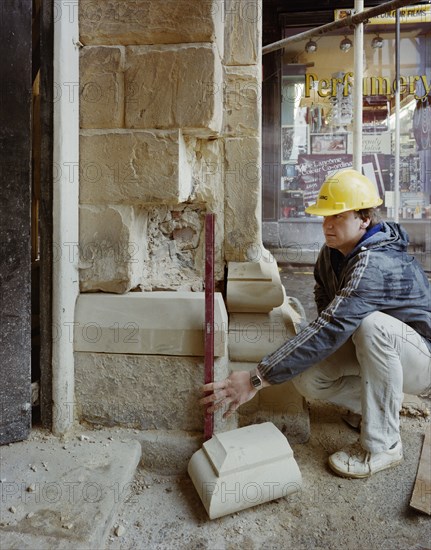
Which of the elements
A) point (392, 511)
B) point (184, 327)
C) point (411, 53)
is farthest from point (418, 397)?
point (411, 53)

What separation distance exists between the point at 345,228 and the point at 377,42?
847cm

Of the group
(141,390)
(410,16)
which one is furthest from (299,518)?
(410,16)

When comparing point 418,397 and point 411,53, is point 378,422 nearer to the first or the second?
point 418,397

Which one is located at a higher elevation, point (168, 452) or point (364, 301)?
point (364, 301)

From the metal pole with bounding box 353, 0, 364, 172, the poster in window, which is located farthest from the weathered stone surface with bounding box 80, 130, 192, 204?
the poster in window

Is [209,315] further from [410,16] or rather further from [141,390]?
[410,16]

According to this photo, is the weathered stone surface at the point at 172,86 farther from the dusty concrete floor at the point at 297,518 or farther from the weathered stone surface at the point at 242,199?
the dusty concrete floor at the point at 297,518

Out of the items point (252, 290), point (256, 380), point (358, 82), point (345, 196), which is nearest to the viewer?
point (256, 380)

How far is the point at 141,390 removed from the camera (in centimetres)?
218

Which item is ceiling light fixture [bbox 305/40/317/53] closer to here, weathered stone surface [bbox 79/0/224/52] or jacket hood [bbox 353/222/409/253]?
weathered stone surface [bbox 79/0/224/52]

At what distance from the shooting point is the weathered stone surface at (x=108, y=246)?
7.06 feet

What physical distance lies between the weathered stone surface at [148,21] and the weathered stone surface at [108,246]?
730mm

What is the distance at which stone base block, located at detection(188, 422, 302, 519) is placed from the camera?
Result: 5.82 ft

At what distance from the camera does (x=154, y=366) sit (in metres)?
2.16
